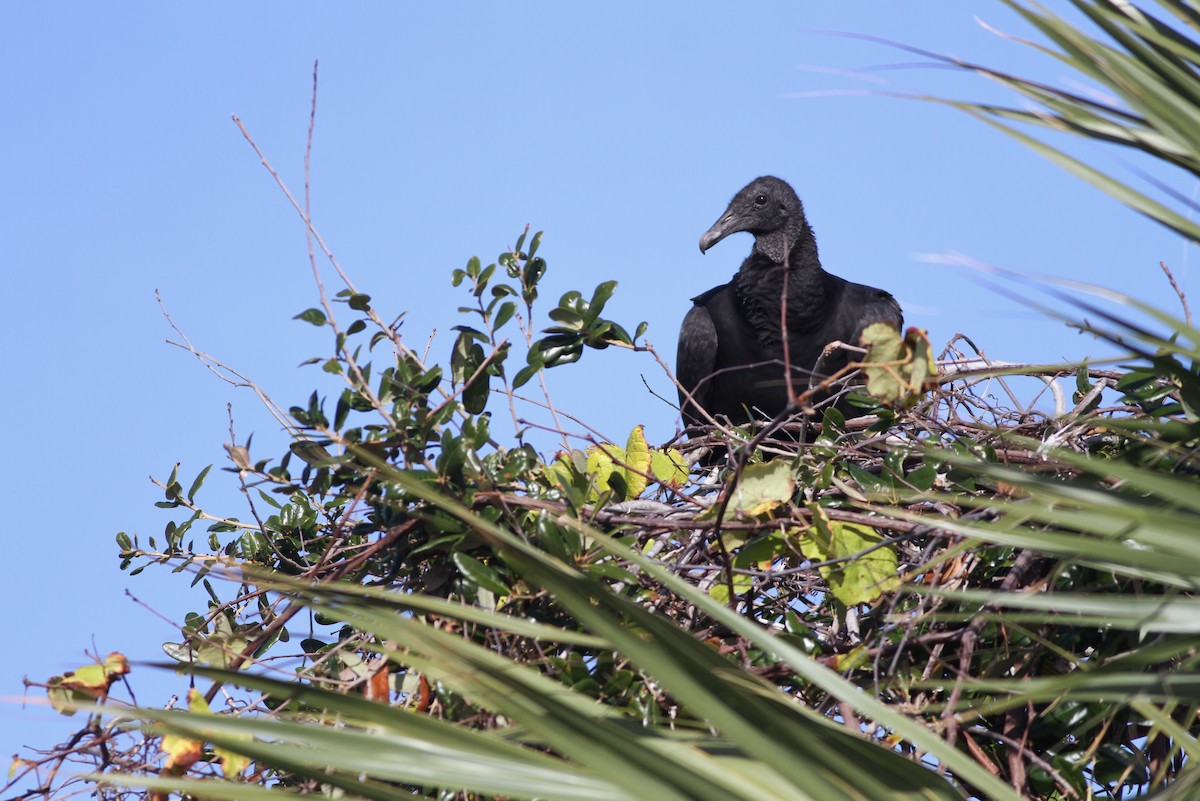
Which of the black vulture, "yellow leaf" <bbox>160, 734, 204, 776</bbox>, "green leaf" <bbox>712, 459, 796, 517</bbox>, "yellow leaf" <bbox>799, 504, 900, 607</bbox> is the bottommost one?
"yellow leaf" <bbox>160, 734, 204, 776</bbox>

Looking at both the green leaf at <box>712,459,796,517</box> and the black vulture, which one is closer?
the green leaf at <box>712,459,796,517</box>

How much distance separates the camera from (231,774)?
6.08ft

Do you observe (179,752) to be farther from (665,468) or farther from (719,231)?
(719,231)

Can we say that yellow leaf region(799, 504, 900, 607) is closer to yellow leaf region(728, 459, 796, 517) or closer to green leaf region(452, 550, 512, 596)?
yellow leaf region(728, 459, 796, 517)

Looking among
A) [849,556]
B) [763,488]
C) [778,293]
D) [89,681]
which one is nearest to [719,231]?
[778,293]

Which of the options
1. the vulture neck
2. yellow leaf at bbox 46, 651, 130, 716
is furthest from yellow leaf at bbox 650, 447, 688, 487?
the vulture neck

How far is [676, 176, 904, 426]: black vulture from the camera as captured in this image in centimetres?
495

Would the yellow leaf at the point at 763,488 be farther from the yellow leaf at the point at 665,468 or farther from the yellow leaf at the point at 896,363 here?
the yellow leaf at the point at 665,468

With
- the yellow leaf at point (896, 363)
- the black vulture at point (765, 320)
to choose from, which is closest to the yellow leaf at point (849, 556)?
the yellow leaf at point (896, 363)

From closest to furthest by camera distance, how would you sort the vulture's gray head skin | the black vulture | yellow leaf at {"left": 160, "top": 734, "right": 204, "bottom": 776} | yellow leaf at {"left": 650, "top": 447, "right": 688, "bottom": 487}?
yellow leaf at {"left": 160, "top": 734, "right": 204, "bottom": 776}, yellow leaf at {"left": 650, "top": 447, "right": 688, "bottom": 487}, the black vulture, the vulture's gray head skin

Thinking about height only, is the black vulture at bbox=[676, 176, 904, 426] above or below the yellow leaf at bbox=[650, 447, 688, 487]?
above

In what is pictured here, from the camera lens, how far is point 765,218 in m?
5.58

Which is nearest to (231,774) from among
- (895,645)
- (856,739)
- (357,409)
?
(357,409)

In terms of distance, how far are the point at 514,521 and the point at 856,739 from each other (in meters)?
0.92
